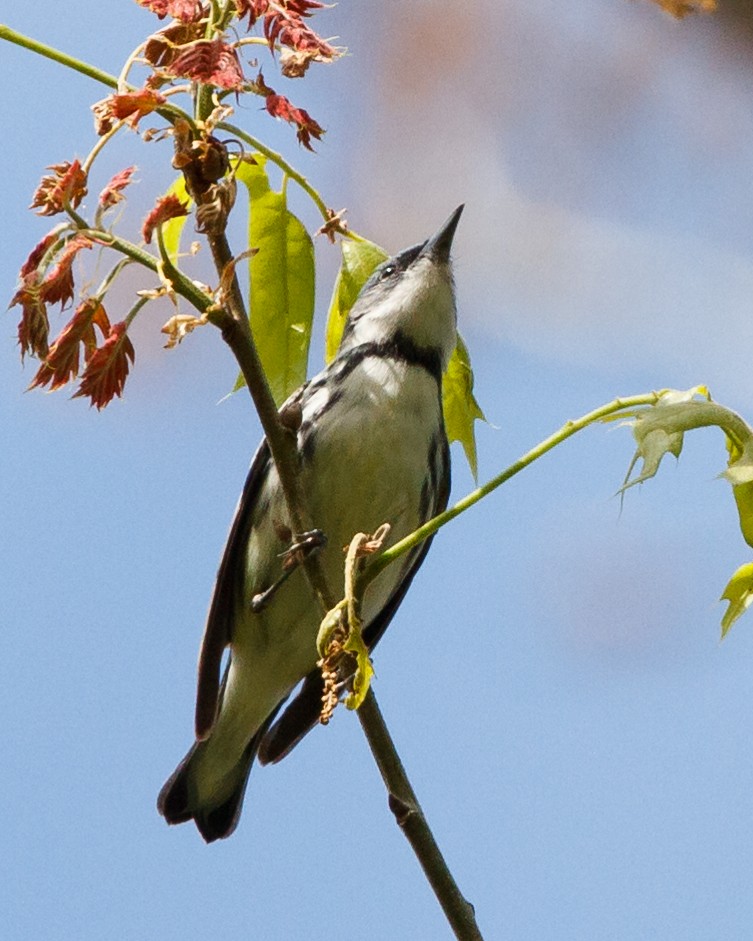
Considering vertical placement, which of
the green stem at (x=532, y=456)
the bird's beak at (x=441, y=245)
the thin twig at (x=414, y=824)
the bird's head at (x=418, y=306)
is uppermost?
the bird's beak at (x=441, y=245)

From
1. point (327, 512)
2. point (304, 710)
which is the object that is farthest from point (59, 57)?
point (304, 710)

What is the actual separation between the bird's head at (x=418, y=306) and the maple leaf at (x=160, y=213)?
1.72 metres

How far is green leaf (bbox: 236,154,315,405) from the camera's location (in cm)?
182

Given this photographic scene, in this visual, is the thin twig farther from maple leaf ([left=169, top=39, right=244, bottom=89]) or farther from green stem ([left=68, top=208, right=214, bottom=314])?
maple leaf ([left=169, top=39, right=244, bottom=89])

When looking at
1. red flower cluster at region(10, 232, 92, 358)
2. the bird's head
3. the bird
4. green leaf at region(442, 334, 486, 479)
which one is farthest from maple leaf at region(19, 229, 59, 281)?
the bird's head

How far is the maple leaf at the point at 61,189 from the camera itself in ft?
4.22

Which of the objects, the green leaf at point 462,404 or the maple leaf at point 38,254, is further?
the green leaf at point 462,404

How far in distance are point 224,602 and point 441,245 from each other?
41.9 inches

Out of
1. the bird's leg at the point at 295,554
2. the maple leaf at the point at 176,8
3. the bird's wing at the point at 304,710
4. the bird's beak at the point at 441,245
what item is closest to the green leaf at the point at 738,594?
the bird's leg at the point at 295,554

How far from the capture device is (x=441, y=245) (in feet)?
10.3

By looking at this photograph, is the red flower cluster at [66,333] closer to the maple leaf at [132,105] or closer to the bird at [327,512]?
the maple leaf at [132,105]

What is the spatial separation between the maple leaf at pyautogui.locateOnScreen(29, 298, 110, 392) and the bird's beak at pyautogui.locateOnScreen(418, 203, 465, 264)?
176 cm

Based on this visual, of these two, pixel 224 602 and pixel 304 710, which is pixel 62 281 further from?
pixel 304 710

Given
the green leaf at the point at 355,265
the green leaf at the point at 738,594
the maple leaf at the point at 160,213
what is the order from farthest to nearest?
the green leaf at the point at 355,265, the green leaf at the point at 738,594, the maple leaf at the point at 160,213
